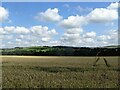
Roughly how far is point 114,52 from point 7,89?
42276mm

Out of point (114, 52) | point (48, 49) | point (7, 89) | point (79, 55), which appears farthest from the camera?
point (48, 49)

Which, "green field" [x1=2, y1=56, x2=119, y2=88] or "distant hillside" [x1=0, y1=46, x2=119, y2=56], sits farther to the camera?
"distant hillside" [x1=0, y1=46, x2=119, y2=56]

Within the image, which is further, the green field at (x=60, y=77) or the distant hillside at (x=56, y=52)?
the distant hillside at (x=56, y=52)

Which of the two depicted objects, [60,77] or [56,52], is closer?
[60,77]

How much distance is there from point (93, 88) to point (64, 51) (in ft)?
179

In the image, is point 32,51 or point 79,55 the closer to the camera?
point 79,55

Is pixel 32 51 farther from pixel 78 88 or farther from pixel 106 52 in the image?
pixel 78 88

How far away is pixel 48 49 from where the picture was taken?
80.8 metres

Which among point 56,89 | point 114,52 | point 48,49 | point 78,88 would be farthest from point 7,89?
point 48,49

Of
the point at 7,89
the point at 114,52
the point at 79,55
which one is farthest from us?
the point at 79,55

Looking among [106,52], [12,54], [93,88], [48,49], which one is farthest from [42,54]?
[93,88]

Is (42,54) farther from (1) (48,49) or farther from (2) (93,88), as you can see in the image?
(2) (93,88)

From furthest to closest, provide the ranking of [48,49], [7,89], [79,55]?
[48,49] → [79,55] → [7,89]

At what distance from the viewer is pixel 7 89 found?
1634 centimetres
